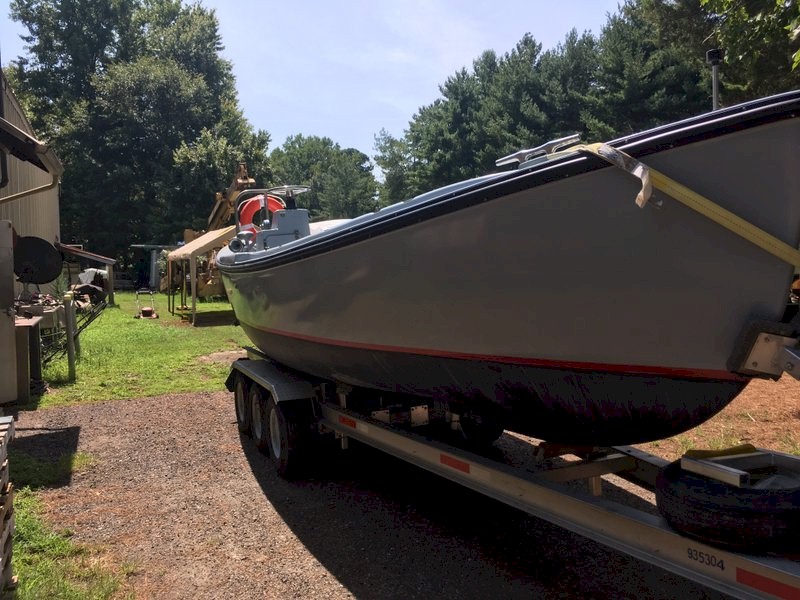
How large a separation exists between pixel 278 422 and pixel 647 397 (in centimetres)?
293

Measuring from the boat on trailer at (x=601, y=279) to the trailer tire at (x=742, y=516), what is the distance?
356mm

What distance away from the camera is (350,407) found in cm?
469

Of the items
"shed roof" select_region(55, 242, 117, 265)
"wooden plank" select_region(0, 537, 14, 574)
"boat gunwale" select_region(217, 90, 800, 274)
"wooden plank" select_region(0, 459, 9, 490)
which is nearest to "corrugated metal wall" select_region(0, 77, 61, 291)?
"shed roof" select_region(55, 242, 117, 265)

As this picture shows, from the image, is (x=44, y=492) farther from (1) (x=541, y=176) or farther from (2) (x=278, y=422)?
(1) (x=541, y=176)

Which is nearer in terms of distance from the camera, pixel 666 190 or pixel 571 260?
pixel 666 190

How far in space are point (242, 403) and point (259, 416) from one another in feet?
2.19

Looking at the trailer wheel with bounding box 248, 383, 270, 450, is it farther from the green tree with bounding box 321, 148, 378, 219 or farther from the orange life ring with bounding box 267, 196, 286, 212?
the green tree with bounding box 321, 148, 378, 219

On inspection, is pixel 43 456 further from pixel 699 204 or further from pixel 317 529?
pixel 699 204

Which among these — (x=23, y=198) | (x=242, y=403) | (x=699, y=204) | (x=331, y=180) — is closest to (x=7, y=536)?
(x=242, y=403)

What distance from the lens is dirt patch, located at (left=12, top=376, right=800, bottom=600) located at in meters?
3.20

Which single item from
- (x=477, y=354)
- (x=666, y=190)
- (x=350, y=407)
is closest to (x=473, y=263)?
(x=477, y=354)

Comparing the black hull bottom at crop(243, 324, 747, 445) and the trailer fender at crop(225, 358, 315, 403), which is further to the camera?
the trailer fender at crop(225, 358, 315, 403)

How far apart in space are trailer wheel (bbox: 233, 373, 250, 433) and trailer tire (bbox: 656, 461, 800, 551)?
13.9 feet

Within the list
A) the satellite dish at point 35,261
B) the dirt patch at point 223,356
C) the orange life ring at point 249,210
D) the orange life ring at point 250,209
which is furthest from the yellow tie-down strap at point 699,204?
the dirt patch at point 223,356
